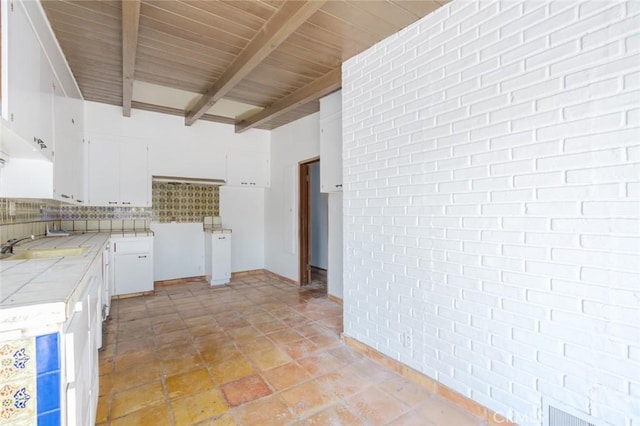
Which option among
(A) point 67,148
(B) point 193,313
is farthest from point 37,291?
(B) point 193,313

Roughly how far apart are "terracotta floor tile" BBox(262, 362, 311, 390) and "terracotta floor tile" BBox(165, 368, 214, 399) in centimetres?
42

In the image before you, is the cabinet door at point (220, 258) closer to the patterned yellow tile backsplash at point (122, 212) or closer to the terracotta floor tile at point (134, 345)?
the patterned yellow tile backsplash at point (122, 212)

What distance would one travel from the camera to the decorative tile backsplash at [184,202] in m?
→ 4.97

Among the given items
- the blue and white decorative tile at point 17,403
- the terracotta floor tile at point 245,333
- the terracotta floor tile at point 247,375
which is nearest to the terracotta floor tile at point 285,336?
the terracotta floor tile at point 247,375

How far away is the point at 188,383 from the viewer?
7.16 ft

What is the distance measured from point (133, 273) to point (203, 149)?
213 cm

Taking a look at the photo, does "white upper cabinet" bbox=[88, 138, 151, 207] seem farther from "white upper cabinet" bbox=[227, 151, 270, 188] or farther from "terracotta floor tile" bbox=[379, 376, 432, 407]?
"terracotta floor tile" bbox=[379, 376, 432, 407]

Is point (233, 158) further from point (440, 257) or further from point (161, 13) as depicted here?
point (440, 257)

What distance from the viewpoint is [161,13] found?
2217mm

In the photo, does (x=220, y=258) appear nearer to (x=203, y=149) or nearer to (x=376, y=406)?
(x=203, y=149)

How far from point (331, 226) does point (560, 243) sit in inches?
114

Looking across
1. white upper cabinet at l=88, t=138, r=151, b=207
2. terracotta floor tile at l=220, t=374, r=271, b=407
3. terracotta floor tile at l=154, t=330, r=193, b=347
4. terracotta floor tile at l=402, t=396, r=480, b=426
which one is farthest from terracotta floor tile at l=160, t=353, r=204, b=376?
white upper cabinet at l=88, t=138, r=151, b=207

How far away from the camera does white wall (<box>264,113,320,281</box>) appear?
4.78 meters

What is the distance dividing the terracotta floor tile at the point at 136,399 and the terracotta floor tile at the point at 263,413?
58 cm
